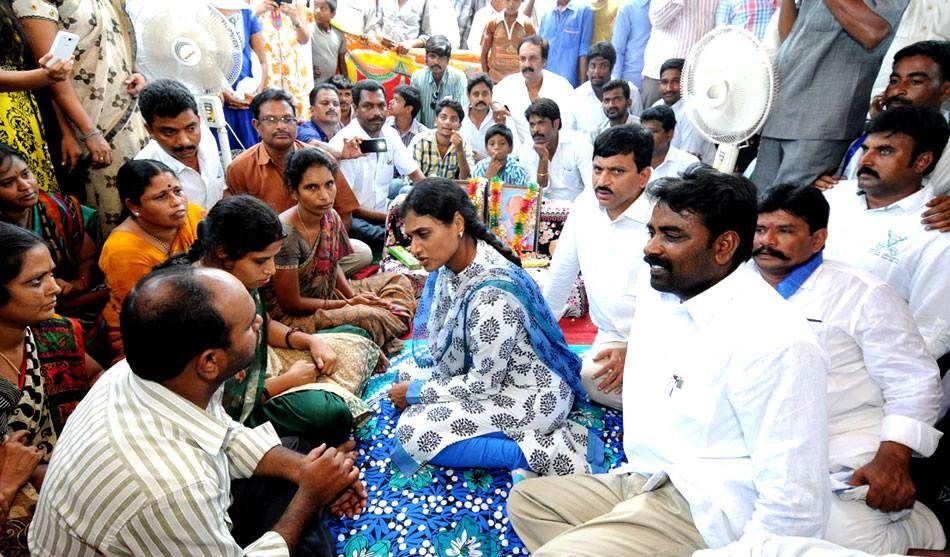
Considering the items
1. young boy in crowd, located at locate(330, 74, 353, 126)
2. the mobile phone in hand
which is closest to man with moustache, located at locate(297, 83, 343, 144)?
the mobile phone in hand

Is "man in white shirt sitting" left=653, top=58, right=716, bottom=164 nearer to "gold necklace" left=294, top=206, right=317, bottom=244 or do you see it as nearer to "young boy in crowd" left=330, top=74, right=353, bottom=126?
"young boy in crowd" left=330, top=74, right=353, bottom=126

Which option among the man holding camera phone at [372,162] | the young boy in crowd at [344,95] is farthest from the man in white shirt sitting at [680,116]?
the young boy in crowd at [344,95]

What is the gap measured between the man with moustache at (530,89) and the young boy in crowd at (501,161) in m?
1.04

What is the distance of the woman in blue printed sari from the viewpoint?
2332 millimetres

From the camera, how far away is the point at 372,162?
205 inches

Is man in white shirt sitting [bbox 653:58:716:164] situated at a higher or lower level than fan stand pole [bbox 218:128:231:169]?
higher

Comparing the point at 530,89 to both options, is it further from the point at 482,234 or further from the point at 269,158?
the point at 482,234

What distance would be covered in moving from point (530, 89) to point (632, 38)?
1.25 meters

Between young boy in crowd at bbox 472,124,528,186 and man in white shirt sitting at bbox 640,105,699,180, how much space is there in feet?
3.43

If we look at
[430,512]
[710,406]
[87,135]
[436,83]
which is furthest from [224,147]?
[710,406]

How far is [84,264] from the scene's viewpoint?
3209mm

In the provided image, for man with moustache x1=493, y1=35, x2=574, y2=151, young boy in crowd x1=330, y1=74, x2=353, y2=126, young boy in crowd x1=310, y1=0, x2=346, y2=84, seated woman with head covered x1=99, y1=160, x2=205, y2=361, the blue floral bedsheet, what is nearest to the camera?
the blue floral bedsheet

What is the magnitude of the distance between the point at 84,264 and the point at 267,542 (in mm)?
2390

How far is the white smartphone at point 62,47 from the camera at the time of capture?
8.91 ft
